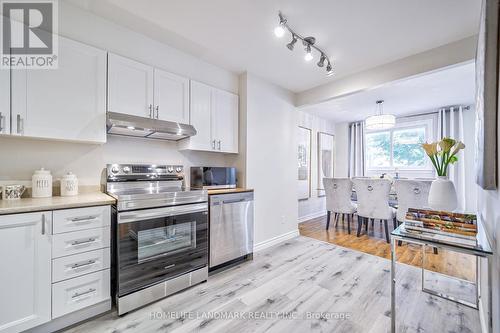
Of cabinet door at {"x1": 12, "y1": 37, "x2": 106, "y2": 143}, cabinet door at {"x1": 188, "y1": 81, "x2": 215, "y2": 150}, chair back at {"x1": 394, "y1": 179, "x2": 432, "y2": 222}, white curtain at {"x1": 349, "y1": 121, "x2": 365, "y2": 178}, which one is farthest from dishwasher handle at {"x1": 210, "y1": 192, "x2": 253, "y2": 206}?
white curtain at {"x1": 349, "y1": 121, "x2": 365, "y2": 178}

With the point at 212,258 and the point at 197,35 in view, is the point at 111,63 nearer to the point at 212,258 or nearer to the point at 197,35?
the point at 197,35

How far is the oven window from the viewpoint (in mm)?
1880

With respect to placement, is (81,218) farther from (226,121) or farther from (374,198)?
(374,198)

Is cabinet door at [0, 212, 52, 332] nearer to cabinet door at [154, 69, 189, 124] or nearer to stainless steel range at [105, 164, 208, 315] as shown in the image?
stainless steel range at [105, 164, 208, 315]

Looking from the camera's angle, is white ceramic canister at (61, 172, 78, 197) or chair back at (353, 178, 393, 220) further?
chair back at (353, 178, 393, 220)

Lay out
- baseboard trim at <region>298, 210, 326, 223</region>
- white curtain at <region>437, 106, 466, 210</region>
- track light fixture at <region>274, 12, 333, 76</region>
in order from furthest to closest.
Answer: baseboard trim at <region>298, 210, 326, 223</region>, white curtain at <region>437, 106, 466, 210</region>, track light fixture at <region>274, 12, 333, 76</region>

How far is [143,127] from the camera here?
2.03m

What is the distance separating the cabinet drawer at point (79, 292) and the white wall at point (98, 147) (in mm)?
912

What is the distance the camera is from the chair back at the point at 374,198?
3479mm

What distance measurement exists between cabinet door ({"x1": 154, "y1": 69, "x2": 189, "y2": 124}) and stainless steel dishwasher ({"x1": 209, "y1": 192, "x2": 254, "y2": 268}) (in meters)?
1.04

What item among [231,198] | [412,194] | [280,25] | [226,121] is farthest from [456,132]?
[231,198]

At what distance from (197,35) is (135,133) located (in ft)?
4.10

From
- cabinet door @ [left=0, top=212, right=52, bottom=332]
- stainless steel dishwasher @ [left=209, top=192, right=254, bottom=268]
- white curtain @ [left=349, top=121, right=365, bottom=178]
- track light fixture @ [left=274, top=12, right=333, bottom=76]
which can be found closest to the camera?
cabinet door @ [left=0, top=212, right=52, bottom=332]

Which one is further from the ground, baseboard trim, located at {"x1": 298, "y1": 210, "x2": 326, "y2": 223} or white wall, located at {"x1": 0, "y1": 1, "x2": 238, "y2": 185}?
white wall, located at {"x1": 0, "y1": 1, "x2": 238, "y2": 185}
